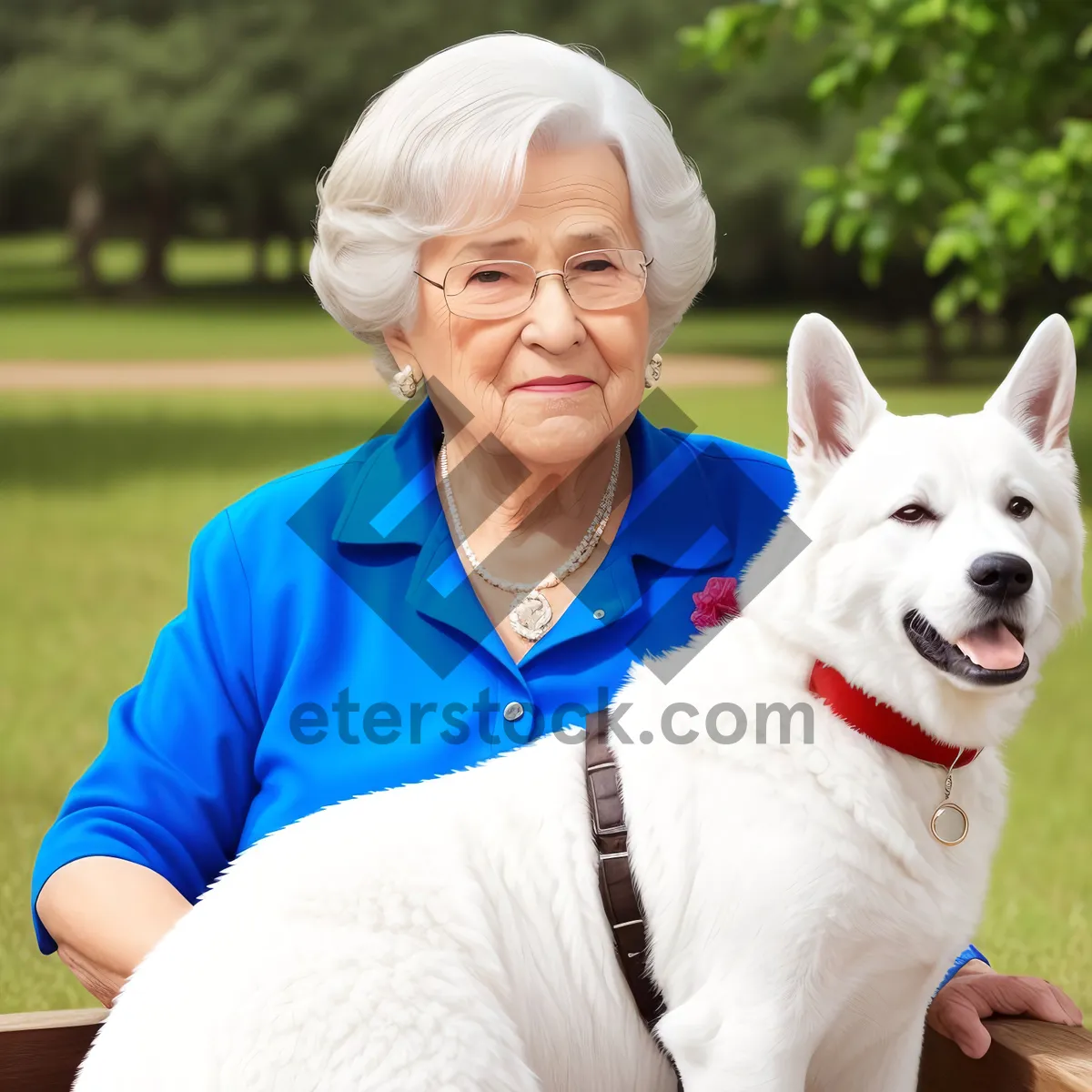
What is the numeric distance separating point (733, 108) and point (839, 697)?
119 feet

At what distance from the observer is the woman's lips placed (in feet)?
7.83

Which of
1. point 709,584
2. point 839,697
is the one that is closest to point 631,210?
point 709,584

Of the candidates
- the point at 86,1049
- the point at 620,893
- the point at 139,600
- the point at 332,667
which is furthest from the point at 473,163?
the point at 139,600

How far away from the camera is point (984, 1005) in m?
2.28

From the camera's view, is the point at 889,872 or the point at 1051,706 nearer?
the point at 889,872

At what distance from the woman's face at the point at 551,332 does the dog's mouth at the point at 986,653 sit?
0.74m

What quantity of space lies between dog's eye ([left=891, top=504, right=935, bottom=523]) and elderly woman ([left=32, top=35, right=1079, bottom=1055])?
58 centimetres

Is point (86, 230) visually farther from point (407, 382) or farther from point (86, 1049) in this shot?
point (86, 1049)

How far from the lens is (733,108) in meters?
36.1

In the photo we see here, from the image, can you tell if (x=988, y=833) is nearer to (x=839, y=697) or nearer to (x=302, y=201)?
(x=839, y=697)

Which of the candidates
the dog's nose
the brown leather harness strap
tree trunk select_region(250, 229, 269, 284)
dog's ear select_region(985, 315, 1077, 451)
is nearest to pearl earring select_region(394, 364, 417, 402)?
the brown leather harness strap

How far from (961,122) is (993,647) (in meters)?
9.30

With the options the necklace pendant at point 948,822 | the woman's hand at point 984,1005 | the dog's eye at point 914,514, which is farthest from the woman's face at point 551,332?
the woman's hand at point 984,1005

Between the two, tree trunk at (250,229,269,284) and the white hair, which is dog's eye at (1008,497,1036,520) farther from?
tree trunk at (250,229,269,284)
